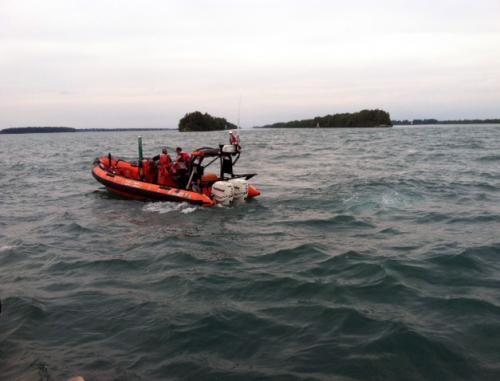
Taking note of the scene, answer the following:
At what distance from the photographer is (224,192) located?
12.3 metres

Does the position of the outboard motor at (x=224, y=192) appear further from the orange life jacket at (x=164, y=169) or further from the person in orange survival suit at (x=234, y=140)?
the orange life jacket at (x=164, y=169)

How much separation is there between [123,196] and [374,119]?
360 feet

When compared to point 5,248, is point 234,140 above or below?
above

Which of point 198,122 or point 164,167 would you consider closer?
point 164,167

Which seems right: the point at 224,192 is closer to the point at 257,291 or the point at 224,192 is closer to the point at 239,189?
the point at 239,189

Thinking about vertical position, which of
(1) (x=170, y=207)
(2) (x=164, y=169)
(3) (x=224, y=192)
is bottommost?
(1) (x=170, y=207)

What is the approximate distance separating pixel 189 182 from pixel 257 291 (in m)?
6.98

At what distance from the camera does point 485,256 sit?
7.29m

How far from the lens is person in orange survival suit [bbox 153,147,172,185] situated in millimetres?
13148

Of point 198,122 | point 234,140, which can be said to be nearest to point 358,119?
point 198,122

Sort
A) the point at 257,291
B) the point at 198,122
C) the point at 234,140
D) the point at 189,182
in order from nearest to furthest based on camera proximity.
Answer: the point at 257,291 < the point at 189,182 < the point at 234,140 < the point at 198,122

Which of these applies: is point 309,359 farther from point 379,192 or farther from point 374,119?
point 374,119

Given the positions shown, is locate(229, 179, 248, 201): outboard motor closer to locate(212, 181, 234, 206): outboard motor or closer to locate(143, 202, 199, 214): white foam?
locate(212, 181, 234, 206): outboard motor

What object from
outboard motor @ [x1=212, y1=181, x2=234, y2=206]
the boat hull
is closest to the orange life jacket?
the boat hull
